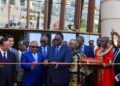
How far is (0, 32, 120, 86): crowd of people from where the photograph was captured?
827 cm

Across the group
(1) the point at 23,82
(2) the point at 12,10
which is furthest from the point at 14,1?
(1) the point at 23,82

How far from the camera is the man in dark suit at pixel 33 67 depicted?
870cm

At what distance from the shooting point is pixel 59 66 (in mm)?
8438

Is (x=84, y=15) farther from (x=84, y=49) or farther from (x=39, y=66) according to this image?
(x=39, y=66)

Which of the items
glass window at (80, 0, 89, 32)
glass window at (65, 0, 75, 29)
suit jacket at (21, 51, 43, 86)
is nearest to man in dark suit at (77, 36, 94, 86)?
suit jacket at (21, 51, 43, 86)

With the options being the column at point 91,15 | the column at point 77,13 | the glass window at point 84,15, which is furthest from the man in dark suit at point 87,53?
the column at point 91,15

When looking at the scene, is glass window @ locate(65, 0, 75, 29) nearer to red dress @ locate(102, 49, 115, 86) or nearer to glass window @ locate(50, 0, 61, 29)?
glass window @ locate(50, 0, 61, 29)

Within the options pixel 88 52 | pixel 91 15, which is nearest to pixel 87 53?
pixel 88 52

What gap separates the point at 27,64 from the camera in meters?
8.58

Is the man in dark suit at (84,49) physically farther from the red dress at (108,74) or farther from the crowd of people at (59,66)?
the red dress at (108,74)

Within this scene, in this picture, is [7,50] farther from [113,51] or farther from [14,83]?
[113,51]

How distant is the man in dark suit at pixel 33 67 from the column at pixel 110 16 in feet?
6.16

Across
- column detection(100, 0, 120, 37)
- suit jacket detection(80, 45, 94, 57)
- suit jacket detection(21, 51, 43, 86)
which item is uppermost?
column detection(100, 0, 120, 37)

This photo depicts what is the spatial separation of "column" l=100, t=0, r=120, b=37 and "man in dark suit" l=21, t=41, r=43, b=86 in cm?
188
